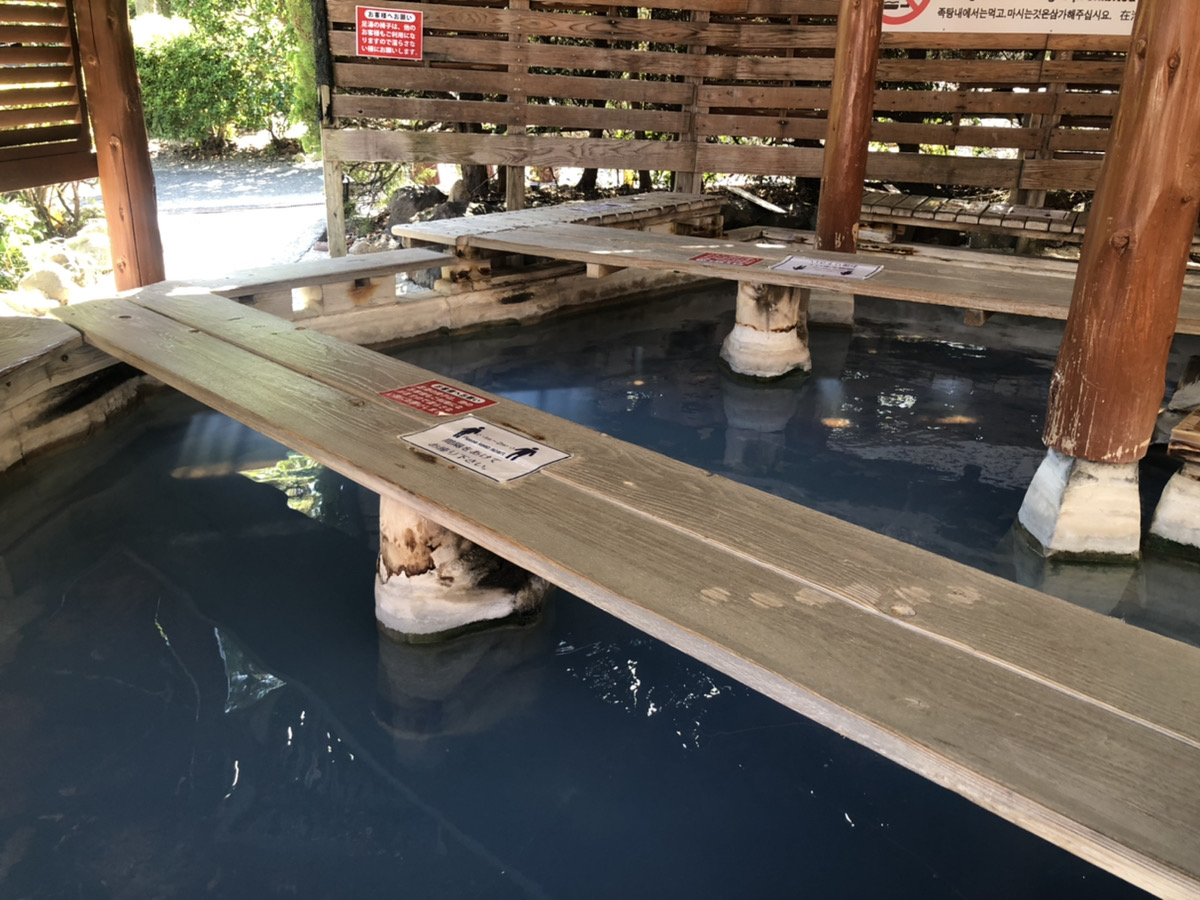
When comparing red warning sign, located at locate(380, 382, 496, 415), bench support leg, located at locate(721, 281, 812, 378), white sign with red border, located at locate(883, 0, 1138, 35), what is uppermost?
white sign with red border, located at locate(883, 0, 1138, 35)

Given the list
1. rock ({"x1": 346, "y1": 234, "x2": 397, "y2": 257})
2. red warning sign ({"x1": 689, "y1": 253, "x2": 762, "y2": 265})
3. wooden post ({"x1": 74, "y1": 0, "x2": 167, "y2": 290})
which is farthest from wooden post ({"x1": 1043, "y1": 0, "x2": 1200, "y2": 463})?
rock ({"x1": 346, "y1": 234, "x2": 397, "y2": 257})

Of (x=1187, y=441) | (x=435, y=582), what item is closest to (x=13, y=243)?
(x=435, y=582)

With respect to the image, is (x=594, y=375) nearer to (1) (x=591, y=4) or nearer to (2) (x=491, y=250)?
(2) (x=491, y=250)

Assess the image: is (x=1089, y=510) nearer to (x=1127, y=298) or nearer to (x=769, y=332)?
(x=1127, y=298)

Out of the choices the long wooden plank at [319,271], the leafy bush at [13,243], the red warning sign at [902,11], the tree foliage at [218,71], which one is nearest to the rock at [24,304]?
the long wooden plank at [319,271]

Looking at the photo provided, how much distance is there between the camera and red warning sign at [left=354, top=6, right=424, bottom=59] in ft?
26.0

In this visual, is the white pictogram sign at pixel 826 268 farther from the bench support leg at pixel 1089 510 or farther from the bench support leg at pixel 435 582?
the bench support leg at pixel 435 582

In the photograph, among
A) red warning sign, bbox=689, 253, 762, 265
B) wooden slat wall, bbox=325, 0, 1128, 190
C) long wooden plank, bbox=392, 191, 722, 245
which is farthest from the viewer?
wooden slat wall, bbox=325, 0, 1128, 190

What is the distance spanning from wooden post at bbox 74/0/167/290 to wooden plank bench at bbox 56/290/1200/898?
2.81m

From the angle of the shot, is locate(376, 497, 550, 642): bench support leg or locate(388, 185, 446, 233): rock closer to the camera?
locate(376, 497, 550, 642): bench support leg

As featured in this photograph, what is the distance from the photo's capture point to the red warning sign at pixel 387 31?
26.0 feet

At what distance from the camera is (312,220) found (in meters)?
10.7

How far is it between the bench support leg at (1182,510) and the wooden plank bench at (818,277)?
0.79m

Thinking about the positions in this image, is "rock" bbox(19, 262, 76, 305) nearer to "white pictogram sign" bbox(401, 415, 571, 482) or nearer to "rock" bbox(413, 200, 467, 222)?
"white pictogram sign" bbox(401, 415, 571, 482)
